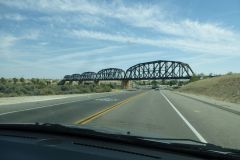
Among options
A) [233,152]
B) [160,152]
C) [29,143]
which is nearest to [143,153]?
[160,152]

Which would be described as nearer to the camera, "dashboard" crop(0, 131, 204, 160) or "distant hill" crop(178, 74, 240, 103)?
"dashboard" crop(0, 131, 204, 160)

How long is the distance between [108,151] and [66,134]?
0.81 meters

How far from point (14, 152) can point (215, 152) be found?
80.4 inches

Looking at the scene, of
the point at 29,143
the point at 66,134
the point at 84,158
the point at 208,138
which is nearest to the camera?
the point at 84,158

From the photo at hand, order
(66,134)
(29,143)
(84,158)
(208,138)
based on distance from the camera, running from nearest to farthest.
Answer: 1. (84,158)
2. (29,143)
3. (66,134)
4. (208,138)

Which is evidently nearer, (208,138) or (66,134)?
(66,134)

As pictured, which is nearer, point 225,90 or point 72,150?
point 72,150

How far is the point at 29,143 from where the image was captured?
527 cm

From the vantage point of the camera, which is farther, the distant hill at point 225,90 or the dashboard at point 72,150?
the distant hill at point 225,90

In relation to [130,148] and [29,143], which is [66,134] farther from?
[130,148]

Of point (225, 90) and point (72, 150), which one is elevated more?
point (72, 150)

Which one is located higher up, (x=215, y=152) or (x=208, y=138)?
(x=215, y=152)

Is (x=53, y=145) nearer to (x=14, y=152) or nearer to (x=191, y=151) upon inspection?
(x=14, y=152)

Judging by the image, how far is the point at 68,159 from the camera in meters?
4.80
